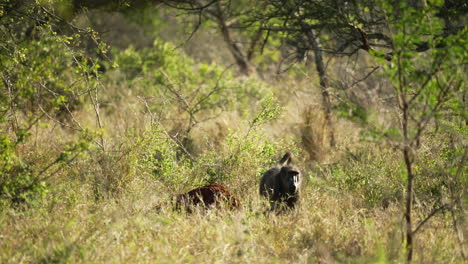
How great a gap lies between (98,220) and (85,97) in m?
6.94

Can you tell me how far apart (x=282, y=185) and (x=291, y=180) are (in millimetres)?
244

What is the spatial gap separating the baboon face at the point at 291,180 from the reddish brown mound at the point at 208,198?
59 cm

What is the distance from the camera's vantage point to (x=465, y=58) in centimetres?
405

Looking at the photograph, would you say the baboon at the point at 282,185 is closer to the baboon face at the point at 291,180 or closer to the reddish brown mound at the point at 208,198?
the baboon face at the point at 291,180

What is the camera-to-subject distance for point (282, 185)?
5730mm

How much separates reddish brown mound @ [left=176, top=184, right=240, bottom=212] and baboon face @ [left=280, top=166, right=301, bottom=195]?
59 cm

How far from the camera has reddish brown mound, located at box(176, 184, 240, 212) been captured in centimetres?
552

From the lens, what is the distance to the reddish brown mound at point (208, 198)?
5.52 meters

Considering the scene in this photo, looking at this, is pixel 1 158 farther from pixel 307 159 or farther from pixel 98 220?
pixel 307 159

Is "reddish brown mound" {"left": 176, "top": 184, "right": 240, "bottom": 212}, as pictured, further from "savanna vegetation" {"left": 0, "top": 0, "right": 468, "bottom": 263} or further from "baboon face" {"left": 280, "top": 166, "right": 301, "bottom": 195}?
"baboon face" {"left": 280, "top": 166, "right": 301, "bottom": 195}

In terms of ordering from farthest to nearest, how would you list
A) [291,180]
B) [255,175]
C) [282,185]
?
[255,175] < [282,185] < [291,180]

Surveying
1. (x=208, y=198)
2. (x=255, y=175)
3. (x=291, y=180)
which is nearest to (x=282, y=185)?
(x=291, y=180)

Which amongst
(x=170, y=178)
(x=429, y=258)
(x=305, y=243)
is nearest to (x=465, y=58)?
(x=429, y=258)

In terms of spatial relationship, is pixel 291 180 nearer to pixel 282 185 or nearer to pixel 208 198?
pixel 282 185
